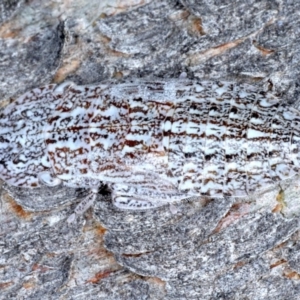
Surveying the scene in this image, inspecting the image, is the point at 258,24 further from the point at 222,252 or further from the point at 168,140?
the point at 222,252

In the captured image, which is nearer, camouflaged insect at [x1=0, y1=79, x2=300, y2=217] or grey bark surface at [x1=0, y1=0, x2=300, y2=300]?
camouflaged insect at [x1=0, y1=79, x2=300, y2=217]

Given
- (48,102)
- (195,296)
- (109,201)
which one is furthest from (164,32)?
(195,296)

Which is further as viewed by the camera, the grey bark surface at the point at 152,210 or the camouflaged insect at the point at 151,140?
the grey bark surface at the point at 152,210

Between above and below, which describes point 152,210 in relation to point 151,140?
below
